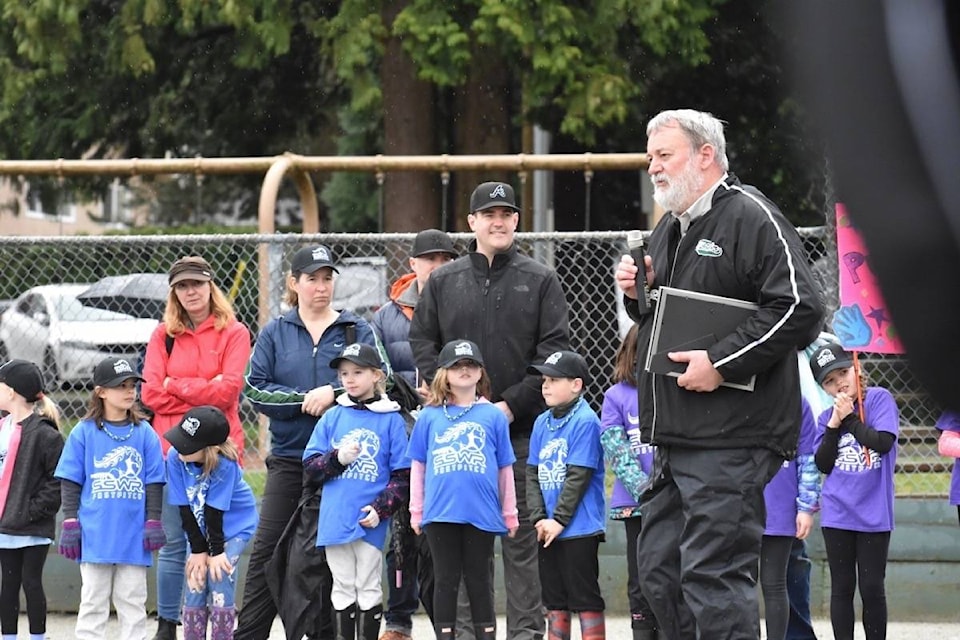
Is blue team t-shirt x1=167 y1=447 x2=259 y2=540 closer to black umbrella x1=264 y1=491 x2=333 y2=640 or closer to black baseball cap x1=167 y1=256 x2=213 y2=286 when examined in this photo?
black umbrella x1=264 y1=491 x2=333 y2=640

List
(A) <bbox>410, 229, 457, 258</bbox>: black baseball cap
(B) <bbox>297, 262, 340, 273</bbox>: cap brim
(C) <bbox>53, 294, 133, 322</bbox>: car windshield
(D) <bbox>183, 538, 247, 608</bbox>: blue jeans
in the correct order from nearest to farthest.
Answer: (D) <bbox>183, 538, 247, 608</bbox>: blue jeans
(B) <bbox>297, 262, 340, 273</bbox>: cap brim
(A) <bbox>410, 229, 457, 258</bbox>: black baseball cap
(C) <bbox>53, 294, 133, 322</bbox>: car windshield

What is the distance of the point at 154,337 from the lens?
7848mm

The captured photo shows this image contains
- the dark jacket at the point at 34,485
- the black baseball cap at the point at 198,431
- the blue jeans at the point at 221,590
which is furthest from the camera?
the dark jacket at the point at 34,485

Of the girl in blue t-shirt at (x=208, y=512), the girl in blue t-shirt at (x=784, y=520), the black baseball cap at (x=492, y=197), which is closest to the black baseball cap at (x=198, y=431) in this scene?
the girl in blue t-shirt at (x=208, y=512)

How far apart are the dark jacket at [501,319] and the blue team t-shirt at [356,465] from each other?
0.38 meters

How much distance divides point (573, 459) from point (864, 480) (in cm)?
148

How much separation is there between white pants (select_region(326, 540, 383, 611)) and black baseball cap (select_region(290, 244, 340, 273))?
4.76 ft

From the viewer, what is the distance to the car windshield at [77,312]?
9289mm

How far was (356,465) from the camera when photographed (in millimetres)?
7145

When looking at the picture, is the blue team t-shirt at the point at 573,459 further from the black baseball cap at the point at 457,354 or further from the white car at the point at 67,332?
the white car at the point at 67,332

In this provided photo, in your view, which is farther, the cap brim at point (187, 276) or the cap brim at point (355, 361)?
the cap brim at point (187, 276)

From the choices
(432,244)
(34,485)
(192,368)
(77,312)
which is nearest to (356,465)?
(192,368)

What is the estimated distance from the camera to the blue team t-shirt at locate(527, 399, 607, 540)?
23.6ft

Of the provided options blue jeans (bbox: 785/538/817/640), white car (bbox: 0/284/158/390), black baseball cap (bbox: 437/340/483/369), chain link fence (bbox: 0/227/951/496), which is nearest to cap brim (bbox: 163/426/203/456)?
black baseball cap (bbox: 437/340/483/369)
